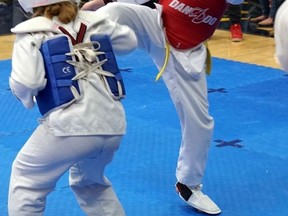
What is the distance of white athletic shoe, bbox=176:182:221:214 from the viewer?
3066 mm

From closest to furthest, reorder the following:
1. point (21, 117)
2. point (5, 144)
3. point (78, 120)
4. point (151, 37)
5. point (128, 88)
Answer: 1. point (78, 120)
2. point (151, 37)
3. point (5, 144)
4. point (21, 117)
5. point (128, 88)

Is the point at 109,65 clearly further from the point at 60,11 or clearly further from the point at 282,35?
the point at 282,35

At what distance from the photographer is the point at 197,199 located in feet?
10.2

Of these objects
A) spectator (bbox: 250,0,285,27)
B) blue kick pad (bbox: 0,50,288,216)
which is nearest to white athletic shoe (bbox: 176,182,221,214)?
blue kick pad (bbox: 0,50,288,216)

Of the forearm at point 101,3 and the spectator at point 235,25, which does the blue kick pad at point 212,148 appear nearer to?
the forearm at point 101,3

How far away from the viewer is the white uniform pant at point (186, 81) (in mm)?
2934

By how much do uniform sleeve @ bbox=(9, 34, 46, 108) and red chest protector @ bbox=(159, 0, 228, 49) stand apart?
0.90 meters

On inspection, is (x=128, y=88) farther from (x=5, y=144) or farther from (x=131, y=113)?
(x=5, y=144)

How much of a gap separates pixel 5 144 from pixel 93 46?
180 centimetres

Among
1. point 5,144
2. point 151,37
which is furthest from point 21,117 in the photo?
point 151,37

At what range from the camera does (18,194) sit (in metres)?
2.35

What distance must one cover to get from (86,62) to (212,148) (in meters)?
1.76

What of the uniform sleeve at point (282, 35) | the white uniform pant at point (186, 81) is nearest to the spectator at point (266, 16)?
the white uniform pant at point (186, 81)

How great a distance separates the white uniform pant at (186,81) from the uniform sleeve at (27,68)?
0.70 m
